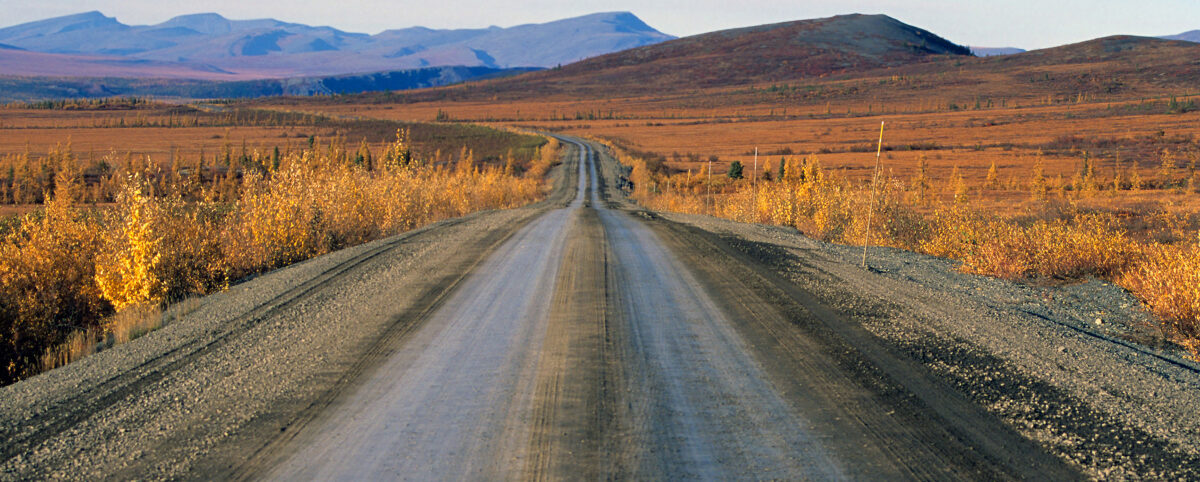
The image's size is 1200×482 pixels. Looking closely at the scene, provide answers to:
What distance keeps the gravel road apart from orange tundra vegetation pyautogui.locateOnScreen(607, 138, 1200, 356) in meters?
0.55

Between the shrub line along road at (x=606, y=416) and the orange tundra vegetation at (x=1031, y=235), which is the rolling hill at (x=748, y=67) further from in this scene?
the shrub line along road at (x=606, y=416)

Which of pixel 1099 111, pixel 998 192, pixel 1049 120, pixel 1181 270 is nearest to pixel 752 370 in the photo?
pixel 1181 270

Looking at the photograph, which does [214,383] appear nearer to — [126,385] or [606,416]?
[126,385]

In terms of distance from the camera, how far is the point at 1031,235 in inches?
456

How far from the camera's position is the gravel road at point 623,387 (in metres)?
4.37

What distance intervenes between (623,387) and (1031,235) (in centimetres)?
899

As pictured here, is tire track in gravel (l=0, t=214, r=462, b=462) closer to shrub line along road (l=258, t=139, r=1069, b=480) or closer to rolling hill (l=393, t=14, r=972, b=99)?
shrub line along road (l=258, t=139, r=1069, b=480)

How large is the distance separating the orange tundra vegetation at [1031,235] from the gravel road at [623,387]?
0.55 m

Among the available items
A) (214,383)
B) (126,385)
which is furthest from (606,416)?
(126,385)

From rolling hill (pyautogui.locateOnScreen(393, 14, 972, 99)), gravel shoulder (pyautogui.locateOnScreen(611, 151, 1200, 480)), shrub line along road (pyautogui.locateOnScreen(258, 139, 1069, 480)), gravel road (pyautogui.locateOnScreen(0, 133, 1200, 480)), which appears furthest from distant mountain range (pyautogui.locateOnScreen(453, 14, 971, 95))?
shrub line along road (pyautogui.locateOnScreen(258, 139, 1069, 480))

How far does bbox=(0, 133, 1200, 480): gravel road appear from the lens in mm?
4367

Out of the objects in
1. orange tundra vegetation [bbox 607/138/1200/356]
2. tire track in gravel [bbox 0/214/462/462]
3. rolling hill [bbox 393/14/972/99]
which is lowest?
tire track in gravel [bbox 0/214/462/462]

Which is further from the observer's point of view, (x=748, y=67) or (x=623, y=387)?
(x=748, y=67)

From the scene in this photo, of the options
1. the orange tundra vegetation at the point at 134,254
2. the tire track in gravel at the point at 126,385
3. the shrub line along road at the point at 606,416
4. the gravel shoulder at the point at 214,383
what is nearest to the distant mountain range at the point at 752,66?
the orange tundra vegetation at the point at 134,254
